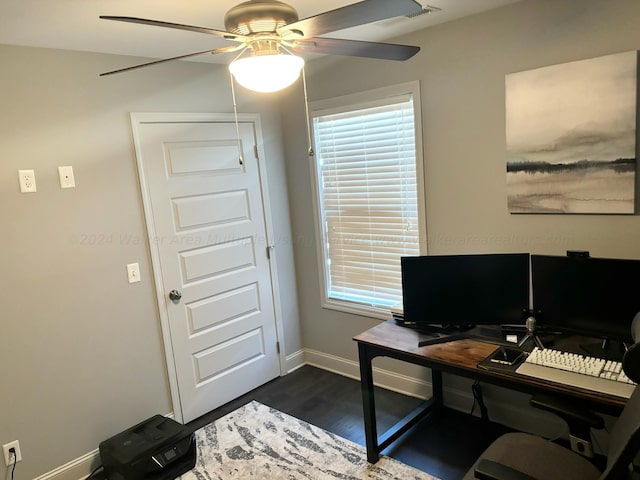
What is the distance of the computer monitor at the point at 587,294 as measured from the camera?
78.0 inches

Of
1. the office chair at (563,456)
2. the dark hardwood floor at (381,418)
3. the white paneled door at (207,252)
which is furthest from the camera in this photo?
the white paneled door at (207,252)

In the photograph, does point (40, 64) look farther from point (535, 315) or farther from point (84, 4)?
point (535, 315)

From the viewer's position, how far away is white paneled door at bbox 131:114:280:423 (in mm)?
2891

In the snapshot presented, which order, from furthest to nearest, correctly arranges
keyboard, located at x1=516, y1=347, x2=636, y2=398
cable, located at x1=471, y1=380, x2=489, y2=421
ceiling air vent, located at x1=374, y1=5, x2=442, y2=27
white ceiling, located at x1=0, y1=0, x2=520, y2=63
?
1. cable, located at x1=471, y1=380, x2=489, y2=421
2. ceiling air vent, located at x1=374, y1=5, x2=442, y2=27
3. white ceiling, located at x1=0, y1=0, x2=520, y2=63
4. keyboard, located at x1=516, y1=347, x2=636, y2=398

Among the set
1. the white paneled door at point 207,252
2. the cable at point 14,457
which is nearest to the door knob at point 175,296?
the white paneled door at point 207,252

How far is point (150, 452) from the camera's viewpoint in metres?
2.45

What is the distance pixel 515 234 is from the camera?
2.53 metres

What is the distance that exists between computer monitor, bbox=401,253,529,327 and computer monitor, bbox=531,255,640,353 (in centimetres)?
10

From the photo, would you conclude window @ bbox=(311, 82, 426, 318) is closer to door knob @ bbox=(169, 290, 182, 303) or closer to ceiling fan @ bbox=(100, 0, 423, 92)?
door knob @ bbox=(169, 290, 182, 303)

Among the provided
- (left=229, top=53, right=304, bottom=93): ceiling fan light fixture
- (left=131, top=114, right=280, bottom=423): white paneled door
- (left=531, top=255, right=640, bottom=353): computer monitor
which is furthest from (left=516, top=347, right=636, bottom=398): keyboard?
(left=131, top=114, right=280, bottom=423): white paneled door

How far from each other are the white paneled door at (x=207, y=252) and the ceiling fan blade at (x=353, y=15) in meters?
1.70

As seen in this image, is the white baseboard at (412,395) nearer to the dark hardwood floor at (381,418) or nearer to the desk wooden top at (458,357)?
the dark hardwood floor at (381,418)

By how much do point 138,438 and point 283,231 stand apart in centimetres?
179

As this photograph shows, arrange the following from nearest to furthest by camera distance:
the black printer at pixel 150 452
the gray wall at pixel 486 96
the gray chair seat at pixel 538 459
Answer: the gray chair seat at pixel 538 459
the gray wall at pixel 486 96
the black printer at pixel 150 452
